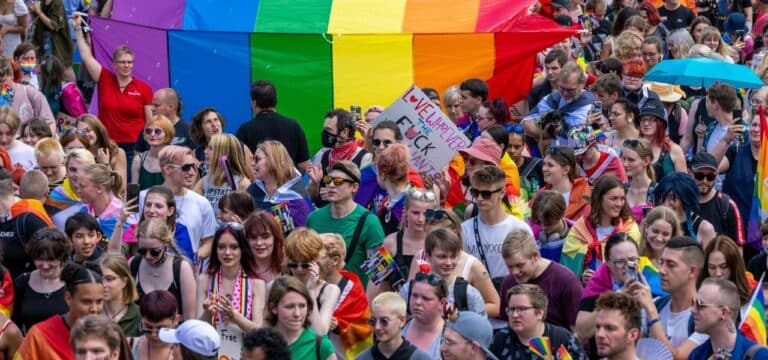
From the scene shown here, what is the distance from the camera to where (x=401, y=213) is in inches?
475

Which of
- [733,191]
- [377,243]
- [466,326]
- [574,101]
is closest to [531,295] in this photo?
[466,326]

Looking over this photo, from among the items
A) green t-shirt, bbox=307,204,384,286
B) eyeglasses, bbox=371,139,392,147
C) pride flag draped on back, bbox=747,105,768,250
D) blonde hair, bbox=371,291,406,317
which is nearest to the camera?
blonde hair, bbox=371,291,406,317

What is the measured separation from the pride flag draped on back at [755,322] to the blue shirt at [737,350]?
0.14 metres

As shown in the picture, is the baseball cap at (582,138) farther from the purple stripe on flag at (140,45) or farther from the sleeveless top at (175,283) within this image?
the purple stripe on flag at (140,45)

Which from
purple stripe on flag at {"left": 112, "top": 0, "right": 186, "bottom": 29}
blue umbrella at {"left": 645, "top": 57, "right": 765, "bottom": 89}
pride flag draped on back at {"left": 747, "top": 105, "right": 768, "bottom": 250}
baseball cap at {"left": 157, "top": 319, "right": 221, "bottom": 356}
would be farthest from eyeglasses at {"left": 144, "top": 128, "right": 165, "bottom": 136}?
baseball cap at {"left": 157, "top": 319, "right": 221, "bottom": 356}

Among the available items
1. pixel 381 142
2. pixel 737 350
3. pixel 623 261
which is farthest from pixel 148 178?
pixel 737 350

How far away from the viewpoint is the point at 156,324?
Answer: 9.47 metres

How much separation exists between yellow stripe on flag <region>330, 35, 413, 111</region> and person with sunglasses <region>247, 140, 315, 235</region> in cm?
409

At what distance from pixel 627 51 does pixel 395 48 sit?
7.01 feet

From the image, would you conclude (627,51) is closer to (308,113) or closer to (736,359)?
(308,113)

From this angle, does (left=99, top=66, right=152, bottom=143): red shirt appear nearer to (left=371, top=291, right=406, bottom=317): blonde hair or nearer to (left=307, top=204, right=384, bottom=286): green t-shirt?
(left=307, top=204, right=384, bottom=286): green t-shirt

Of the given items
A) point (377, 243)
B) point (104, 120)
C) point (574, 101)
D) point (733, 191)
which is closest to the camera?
point (377, 243)

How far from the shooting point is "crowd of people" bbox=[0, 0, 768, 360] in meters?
9.47

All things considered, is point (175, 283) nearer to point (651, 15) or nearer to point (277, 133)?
point (277, 133)
